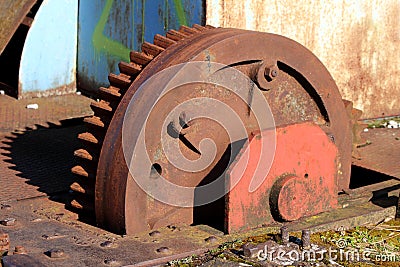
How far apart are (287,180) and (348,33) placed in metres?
3.06

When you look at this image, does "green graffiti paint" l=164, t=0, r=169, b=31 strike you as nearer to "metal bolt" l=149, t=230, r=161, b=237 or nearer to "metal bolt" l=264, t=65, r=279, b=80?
"metal bolt" l=264, t=65, r=279, b=80

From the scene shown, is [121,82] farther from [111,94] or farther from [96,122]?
[96,122]

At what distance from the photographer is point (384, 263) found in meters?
4.00

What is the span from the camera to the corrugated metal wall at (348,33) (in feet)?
21.2

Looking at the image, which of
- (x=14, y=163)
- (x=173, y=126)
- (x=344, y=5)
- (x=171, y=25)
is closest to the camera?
(x=173, y=126)

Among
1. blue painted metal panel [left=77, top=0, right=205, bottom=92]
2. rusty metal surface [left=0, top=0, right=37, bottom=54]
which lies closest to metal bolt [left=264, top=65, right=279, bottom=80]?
blue painted metal panel [left=77, top=0, right=205, bottom=92]

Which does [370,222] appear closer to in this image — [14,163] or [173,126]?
[173,126]

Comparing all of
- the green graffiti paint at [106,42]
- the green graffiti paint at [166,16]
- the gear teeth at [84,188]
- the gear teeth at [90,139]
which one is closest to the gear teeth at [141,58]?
the gear teeth at [90,139]

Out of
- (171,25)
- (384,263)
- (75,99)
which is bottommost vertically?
(384,263)

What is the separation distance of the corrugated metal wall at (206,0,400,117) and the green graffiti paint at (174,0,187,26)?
28cm

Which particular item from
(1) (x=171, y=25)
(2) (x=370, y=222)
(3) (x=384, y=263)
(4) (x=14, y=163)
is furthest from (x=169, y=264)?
(1) (x=171, y=25)

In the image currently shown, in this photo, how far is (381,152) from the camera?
615 cm

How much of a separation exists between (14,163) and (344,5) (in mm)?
3032

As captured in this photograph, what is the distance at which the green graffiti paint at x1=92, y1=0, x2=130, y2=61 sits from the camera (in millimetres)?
7074
